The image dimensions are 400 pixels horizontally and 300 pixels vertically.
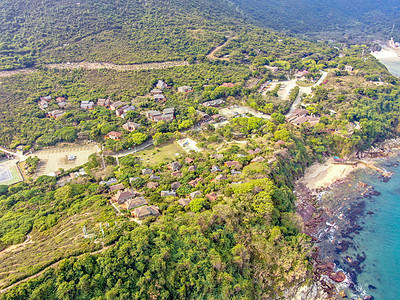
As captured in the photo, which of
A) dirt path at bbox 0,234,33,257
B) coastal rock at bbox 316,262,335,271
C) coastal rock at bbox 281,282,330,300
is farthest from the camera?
coastal rock at bbox 316,262,335,271

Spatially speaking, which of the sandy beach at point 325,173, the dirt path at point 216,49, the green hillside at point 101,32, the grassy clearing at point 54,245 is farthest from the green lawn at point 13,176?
the dirt path at point 216,49

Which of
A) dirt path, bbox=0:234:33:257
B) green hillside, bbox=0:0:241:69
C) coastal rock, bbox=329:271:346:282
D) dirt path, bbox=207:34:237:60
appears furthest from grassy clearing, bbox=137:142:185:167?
dirt path, bbox=207:34:237:60

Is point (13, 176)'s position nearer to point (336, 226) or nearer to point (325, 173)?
point (336, 226)

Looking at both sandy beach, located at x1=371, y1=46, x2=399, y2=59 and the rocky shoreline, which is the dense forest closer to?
sandy beach, located at x1=371, y1=46, x2=399, y2=59

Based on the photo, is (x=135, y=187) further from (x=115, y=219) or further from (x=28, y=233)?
(x=28, y=233)

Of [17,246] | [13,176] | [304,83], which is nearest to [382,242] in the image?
[17,246]

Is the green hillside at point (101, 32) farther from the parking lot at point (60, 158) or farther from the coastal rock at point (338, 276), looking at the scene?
the coastal rock at point (338, 276)
